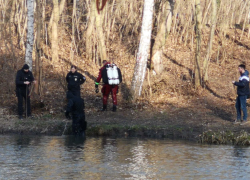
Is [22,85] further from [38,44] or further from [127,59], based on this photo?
[127,59]

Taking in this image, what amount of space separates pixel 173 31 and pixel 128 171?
21050 millimetres

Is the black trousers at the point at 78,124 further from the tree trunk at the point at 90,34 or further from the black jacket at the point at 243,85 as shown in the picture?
the tree trunk at the point at 90,34

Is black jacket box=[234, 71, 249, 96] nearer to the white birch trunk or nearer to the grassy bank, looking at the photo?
the grassy bank

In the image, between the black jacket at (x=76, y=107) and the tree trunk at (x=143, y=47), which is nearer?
the black jacket at (x=76, y=107)

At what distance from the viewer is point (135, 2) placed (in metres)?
25.7

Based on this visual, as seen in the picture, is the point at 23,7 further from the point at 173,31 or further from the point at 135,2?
the point at 173,31

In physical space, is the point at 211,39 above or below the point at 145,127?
above

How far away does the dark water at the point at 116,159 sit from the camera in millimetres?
8477

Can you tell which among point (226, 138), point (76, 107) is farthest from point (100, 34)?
point (226, 138)

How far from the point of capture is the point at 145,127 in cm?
1361

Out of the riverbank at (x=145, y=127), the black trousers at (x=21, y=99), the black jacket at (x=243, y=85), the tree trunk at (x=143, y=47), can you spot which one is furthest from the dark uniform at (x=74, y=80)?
the black jacket at (x=243, y=85)

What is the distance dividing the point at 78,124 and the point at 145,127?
216 centimetres

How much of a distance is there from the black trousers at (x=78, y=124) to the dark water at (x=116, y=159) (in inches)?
16.1

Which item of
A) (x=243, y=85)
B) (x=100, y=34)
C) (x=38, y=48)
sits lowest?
(x=243, y=85)
